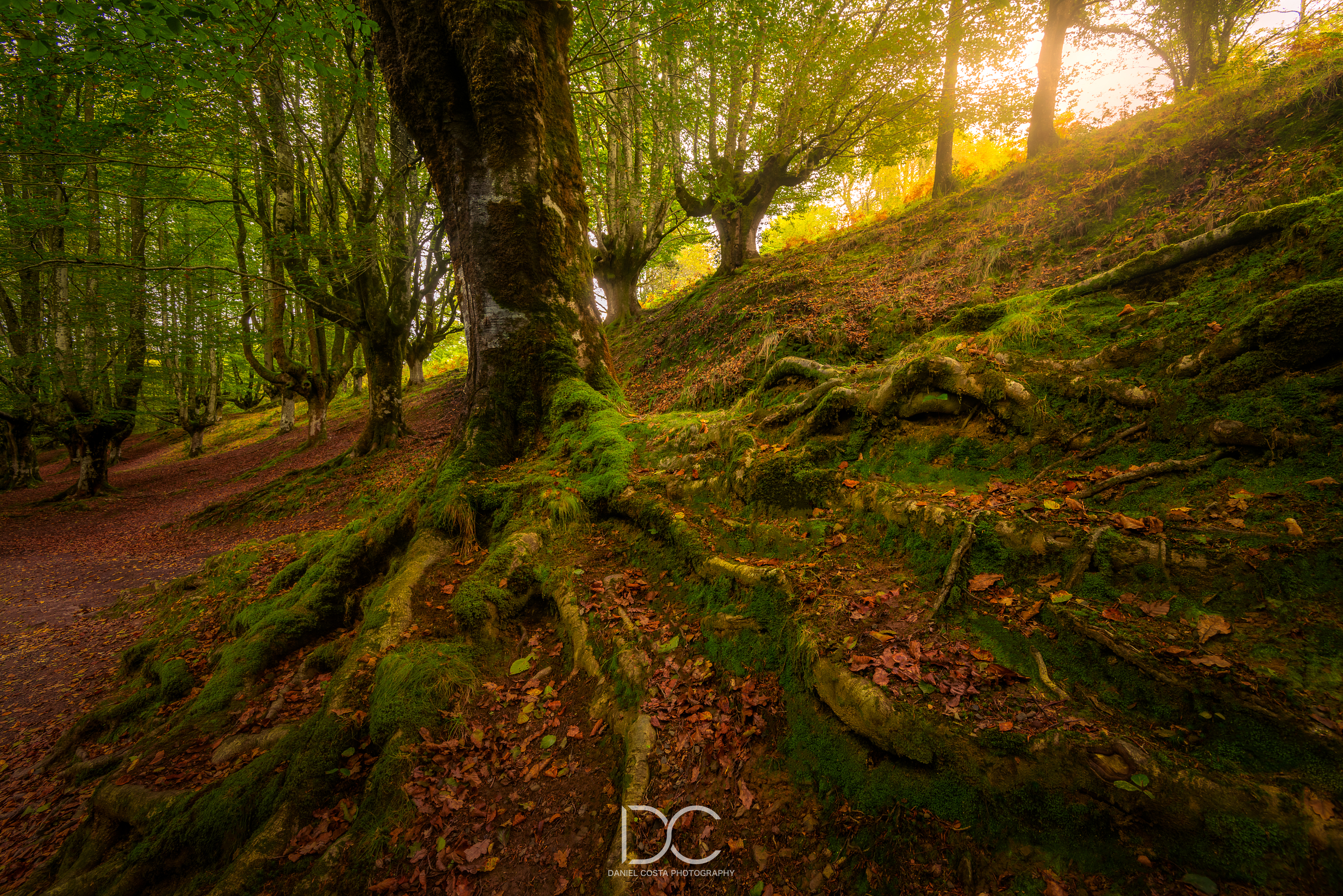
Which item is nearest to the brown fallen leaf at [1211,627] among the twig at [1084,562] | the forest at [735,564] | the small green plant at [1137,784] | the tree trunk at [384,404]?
the forest at [735,564]

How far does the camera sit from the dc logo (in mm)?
2193

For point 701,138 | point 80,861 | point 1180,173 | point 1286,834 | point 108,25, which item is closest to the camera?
point 1286,834

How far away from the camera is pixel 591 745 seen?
282cm

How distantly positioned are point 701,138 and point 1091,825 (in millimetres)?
15410

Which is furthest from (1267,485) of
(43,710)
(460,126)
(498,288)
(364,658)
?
(43,710)

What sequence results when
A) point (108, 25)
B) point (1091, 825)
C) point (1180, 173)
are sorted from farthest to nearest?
point (1180, 173) → point (108, 25) → point (1091, 825)

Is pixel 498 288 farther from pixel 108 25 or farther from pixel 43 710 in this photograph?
pixel 43 710

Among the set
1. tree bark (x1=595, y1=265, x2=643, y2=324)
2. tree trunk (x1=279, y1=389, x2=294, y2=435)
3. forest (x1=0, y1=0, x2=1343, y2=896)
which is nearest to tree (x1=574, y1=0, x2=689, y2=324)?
tree bark (x1=595, y1=265, x2=643, y2=324)

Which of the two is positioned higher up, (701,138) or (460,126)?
(701,138)

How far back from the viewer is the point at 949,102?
12352 mm

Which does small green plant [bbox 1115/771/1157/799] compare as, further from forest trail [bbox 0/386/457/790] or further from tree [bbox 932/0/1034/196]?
tree [bbox 932/0/1034/196]

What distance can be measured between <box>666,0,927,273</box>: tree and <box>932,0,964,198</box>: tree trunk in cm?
103

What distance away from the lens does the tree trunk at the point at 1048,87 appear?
36.0 feet

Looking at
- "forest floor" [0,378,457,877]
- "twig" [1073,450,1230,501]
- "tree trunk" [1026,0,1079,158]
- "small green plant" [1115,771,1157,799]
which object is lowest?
"forest floor" [0,378,457,877]
